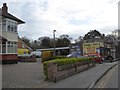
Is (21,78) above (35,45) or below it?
below

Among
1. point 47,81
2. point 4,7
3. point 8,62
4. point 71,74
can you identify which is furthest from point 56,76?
point 4,7

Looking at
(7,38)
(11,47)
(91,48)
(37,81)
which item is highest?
(7,38)

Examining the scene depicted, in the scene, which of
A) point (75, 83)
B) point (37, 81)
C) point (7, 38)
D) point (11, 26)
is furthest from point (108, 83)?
point (11, 26)

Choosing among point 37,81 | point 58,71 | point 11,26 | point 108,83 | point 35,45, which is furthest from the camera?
point 35,45

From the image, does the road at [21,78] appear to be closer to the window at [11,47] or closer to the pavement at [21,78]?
the pavement at [21,78]

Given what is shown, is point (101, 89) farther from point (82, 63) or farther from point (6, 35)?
point (6, 35)

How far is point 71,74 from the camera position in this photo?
2239 cm

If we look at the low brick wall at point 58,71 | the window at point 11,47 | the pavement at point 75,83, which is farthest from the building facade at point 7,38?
the pavement at point 75,83

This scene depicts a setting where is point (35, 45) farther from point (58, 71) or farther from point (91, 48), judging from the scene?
point (58, 71)

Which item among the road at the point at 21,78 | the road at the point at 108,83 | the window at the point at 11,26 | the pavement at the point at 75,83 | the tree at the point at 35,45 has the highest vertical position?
the window at the point at 11,26

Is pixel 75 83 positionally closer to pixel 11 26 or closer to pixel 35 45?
pixel 11 26

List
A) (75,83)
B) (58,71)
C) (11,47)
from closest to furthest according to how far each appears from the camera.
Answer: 1. (75,83)
2. (58,71)
3. (11,47)

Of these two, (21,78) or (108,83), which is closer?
(108,83)

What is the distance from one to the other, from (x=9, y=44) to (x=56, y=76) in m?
22.9
